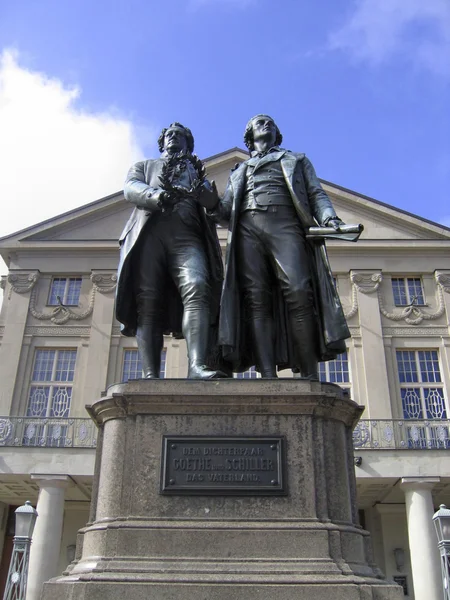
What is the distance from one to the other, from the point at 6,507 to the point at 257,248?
803 inches

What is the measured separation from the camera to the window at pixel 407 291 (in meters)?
23.6

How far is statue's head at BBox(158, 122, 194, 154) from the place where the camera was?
5.50 metres

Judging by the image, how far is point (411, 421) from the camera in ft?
64.7

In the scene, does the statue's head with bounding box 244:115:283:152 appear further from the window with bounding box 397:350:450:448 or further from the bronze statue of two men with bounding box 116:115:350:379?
the window with bounding box 397:350:450:448

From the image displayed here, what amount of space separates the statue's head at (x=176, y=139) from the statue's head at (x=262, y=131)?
544 mm

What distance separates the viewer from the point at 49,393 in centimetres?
2202

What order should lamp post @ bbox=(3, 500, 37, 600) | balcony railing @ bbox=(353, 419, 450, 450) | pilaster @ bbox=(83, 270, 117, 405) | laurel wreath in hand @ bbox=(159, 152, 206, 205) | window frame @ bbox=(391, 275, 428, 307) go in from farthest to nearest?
window frame @ bbox=(391, 275, 428, 307) → pilaster @ bbox=(83, 270, 117, 405) → balcony railing @ bbox=(353, 419, 450, 450) → lamp post @ bbox=(3, 500, 37, 600) → laurel wreath in hand @ bbox=(159, 152, 206, 205)

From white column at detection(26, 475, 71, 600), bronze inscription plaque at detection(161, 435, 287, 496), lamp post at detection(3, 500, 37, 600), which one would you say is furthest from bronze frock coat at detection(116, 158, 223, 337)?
white column at detection(26, 475, 71, 600)

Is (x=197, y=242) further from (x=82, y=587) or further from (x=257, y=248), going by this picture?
(x=82, y=587)

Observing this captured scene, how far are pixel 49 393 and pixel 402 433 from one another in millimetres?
11574

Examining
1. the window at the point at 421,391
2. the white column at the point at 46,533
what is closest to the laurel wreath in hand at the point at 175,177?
the white column at the point at 46,533

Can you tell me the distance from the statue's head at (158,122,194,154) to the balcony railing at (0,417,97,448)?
15278 mm

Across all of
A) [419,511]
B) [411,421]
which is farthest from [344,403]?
[411,421]

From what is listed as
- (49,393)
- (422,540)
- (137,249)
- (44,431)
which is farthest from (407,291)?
(137,249)
